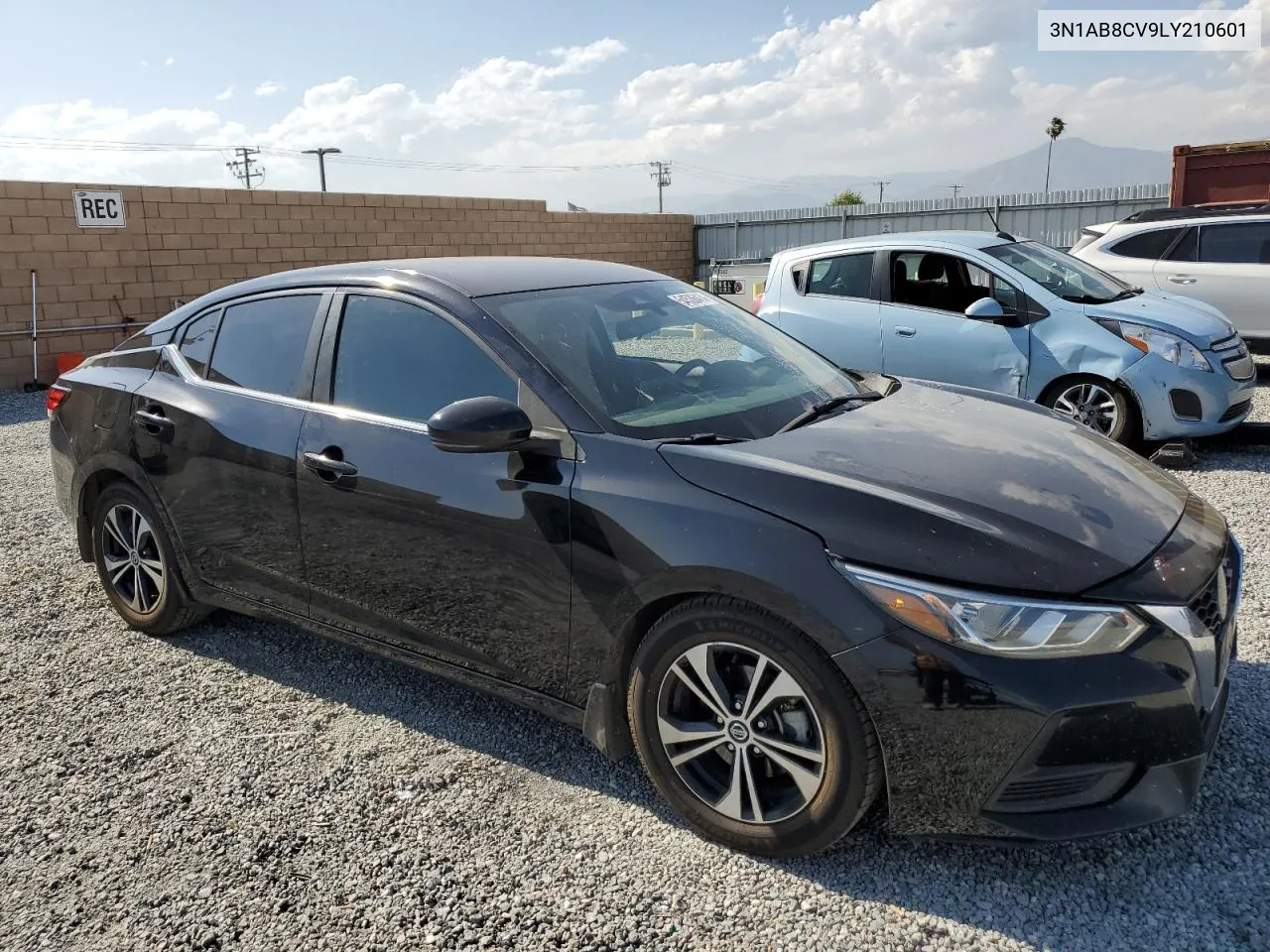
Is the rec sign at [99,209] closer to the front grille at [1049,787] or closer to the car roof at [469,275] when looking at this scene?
the car roof at [469,275]

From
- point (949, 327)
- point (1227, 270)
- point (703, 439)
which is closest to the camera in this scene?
point (703, 439)

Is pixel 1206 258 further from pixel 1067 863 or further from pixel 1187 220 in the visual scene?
pixel 1067 863

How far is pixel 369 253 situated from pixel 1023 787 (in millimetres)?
16312

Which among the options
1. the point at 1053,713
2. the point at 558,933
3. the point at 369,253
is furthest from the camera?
the point at 369,253

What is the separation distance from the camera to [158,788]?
3.08 meters

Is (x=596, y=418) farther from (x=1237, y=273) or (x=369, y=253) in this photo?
(x=369, y=253)

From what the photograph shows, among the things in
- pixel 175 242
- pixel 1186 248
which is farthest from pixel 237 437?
pixel 175 242

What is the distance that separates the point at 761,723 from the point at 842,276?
227 inches

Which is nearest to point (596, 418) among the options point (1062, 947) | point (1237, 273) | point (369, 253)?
point (1062, 947)

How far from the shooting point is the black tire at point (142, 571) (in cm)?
401

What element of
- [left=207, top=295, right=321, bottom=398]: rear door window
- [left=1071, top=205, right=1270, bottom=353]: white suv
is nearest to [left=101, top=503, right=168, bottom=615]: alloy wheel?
[left=207, top=295, right=321, bottom=398]: rear door window

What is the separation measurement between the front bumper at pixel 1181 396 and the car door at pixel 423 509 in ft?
16.9

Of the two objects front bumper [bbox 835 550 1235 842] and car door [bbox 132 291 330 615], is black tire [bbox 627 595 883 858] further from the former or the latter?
car door [bbox 132 291 330 615]

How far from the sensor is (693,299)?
A: 3.84 m
